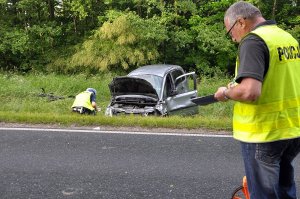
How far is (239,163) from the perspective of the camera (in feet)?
19.4

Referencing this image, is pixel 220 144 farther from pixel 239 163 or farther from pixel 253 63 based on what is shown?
pixel 253 63

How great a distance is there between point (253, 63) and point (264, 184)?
0.85 meters

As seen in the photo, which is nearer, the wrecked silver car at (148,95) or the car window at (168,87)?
the wrecked silver car at (148,95)

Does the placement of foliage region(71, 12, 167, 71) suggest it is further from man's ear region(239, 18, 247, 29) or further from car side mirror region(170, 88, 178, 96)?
man's ear region(239, 18, 247, 29)

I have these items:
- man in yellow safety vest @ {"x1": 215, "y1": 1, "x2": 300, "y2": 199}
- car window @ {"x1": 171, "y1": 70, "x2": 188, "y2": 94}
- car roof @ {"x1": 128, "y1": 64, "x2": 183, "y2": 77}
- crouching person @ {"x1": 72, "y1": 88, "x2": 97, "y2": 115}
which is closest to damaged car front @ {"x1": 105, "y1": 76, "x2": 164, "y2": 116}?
crouching person @ {"x1": 72, "y1": 88, "x2": 97, "y2": 115}

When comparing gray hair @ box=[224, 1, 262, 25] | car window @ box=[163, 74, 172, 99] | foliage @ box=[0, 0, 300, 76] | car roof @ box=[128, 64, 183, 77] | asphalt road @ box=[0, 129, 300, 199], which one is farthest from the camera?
foliage @ box=[0, 0, 300, 76]

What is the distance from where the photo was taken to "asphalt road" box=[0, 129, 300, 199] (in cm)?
488

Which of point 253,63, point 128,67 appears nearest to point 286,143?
point 253,63

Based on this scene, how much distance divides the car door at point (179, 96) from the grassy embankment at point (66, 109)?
1.63 feet

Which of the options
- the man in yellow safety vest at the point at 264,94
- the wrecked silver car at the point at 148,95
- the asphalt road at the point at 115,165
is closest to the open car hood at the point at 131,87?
the wrecked silver car at the point at 148,95

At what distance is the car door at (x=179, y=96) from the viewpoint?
1040 cm

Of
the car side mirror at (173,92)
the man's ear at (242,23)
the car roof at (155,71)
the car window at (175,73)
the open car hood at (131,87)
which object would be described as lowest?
the car side mirror at (173,92)

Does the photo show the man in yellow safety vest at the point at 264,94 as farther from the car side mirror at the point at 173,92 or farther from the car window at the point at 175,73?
the car window at the point at 175,73

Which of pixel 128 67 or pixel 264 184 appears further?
pixel 128 67
